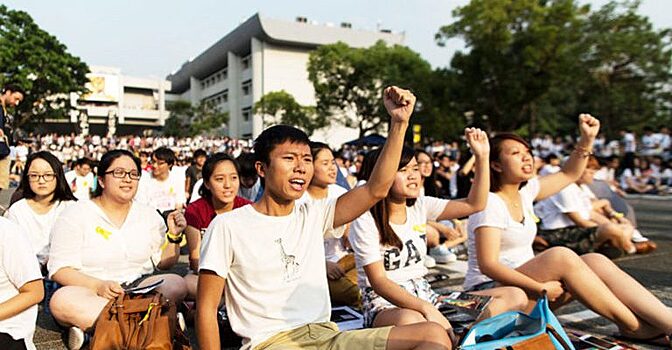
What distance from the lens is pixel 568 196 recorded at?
20.3 ft

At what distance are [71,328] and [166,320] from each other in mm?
1054

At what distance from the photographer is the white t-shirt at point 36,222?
176 inches

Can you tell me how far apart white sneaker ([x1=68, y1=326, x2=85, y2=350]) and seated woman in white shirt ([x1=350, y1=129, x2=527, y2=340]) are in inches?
74.4

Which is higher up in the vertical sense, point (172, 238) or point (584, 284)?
point (172, 238)

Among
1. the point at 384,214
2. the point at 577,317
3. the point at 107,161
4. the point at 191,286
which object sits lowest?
the point at 577,317

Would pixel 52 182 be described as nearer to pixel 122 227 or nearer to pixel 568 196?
pixel 122 227

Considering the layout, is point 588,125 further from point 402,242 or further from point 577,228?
point 577,228

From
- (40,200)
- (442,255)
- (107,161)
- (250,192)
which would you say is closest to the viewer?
(107,161)

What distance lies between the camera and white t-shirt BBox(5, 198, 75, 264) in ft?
14.6

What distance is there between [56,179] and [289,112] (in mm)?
42635

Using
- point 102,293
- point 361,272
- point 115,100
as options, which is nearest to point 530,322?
point 361,272

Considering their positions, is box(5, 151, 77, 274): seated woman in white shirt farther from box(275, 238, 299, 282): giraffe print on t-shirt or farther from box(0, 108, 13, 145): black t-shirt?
box(275, 238, 299, 282): giraffe print on t-shirt

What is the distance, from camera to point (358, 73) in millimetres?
39562

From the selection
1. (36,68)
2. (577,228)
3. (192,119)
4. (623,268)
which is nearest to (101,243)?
(577,228)
